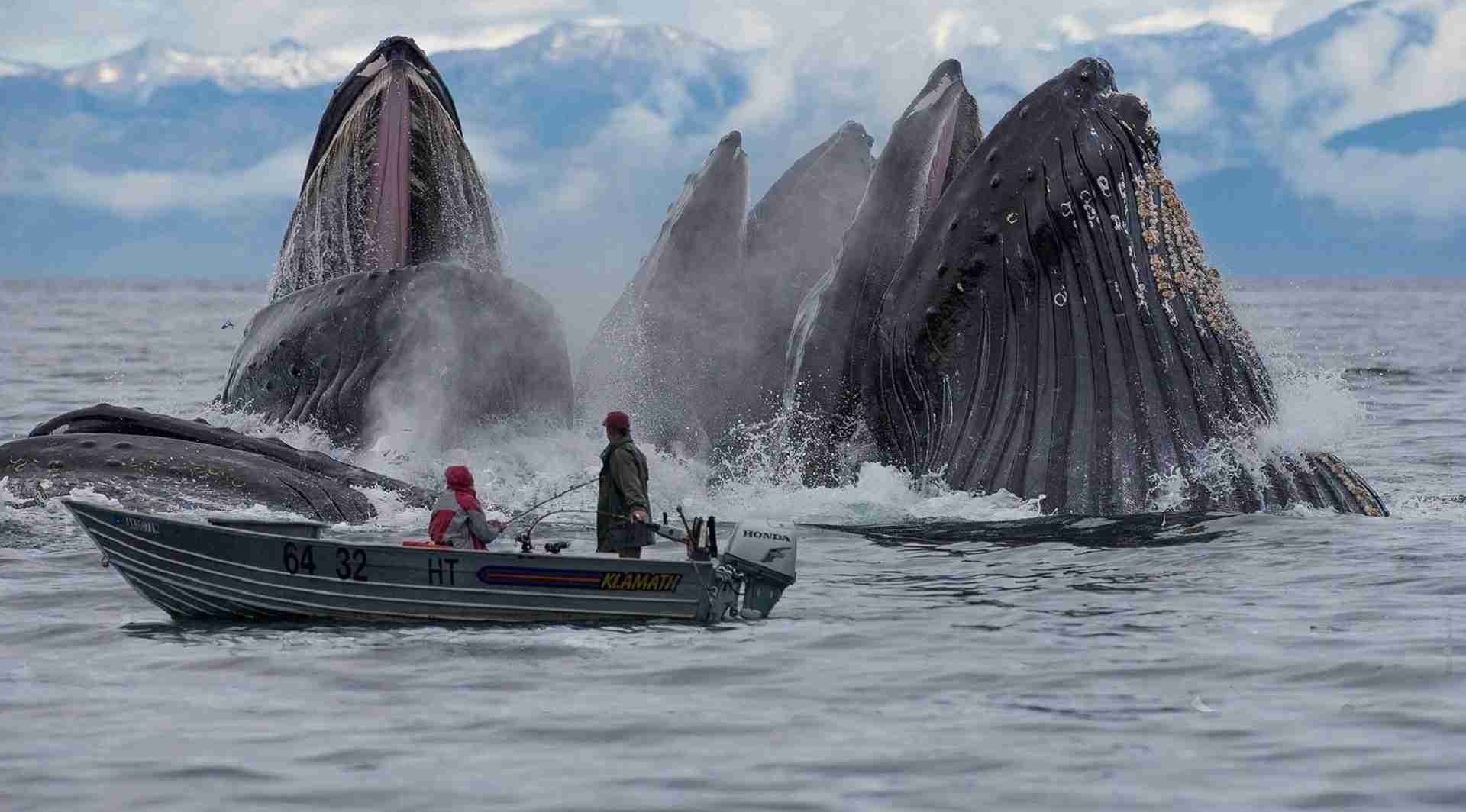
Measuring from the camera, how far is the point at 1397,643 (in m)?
11.1

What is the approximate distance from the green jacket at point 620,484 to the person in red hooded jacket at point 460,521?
0.70 meters

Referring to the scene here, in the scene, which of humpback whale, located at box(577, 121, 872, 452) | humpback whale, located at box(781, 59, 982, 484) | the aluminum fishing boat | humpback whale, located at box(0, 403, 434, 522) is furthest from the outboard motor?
humpback whale, located at box(577, 121, 872, 452)

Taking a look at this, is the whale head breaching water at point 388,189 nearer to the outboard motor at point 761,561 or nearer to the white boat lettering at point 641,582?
the white boat lettering at point 641,582

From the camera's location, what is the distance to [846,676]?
10484mm

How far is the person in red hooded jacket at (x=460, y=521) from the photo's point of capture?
1223 cm

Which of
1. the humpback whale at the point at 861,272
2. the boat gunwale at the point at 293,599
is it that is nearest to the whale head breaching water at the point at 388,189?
the humpback whale at the point at 861,272

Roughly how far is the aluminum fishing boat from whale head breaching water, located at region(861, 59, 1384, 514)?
1.84 meters

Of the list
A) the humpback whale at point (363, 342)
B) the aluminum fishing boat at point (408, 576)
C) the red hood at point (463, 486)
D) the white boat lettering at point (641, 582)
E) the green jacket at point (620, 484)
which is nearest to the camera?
the aluminum fishing boat at point (408, 576)

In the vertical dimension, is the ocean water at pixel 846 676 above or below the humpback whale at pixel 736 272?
below

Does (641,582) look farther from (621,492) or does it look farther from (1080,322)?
(1080,322)

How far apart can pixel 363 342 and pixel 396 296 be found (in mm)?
392

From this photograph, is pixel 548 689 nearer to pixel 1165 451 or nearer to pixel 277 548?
pixel 277 548

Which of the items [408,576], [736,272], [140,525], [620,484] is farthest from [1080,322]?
[140,525]

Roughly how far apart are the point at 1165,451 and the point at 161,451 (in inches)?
244
